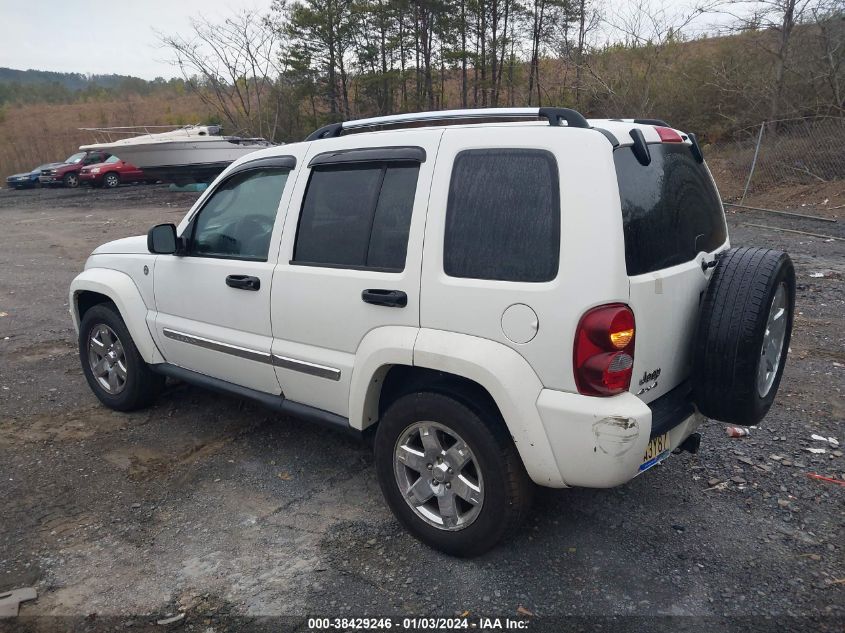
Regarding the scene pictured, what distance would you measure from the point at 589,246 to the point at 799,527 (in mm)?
1866

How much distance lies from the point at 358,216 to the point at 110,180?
88.0 ft

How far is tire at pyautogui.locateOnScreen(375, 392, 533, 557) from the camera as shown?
2727 millimetres

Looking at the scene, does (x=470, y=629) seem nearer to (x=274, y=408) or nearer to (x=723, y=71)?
(x=274, y=408)


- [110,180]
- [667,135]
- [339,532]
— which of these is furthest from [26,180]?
[667,135]

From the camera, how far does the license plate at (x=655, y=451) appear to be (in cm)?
268

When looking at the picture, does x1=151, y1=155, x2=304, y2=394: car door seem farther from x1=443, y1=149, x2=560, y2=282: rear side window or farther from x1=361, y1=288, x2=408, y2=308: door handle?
x1=443, y1=149, x2=560, y2=282: rear side window

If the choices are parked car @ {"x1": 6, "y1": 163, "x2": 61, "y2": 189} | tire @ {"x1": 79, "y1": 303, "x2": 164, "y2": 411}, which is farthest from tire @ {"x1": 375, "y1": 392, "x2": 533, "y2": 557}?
parked car @ {"x1": 6, "y1": 163, "x2": 61, "y2": 189}

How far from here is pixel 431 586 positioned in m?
2.82

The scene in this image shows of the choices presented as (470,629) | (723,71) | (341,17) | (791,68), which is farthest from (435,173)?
(341,17)

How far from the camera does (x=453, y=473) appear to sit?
9.51 ft

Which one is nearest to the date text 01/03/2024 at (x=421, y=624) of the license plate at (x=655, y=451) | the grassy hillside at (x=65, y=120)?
the license plate at (x=655, y=451)

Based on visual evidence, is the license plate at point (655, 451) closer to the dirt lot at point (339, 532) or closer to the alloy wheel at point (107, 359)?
the dirt lot at point (339, 532)

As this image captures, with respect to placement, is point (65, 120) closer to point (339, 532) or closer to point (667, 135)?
point (339, 532)

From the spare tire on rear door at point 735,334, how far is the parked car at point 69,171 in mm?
29103
